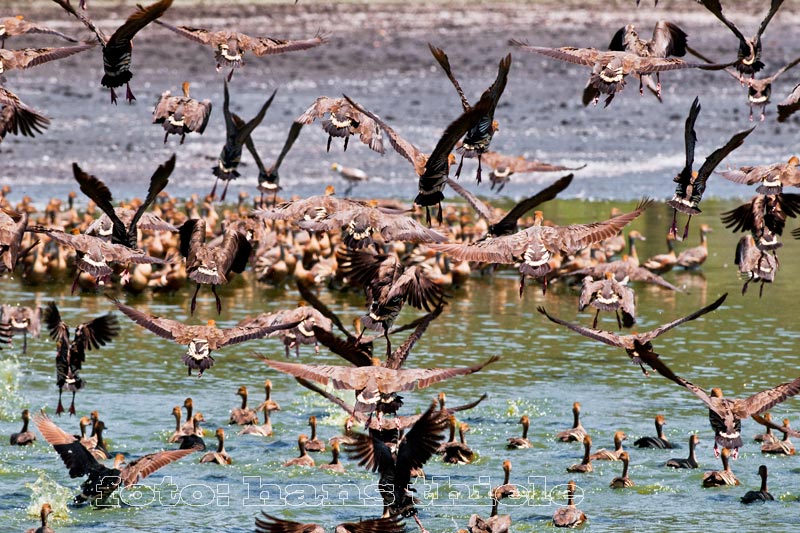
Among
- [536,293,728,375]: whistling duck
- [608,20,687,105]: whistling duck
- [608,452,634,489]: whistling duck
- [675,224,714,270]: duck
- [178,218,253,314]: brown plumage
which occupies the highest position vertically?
[608,20,687,105]: whistling duck

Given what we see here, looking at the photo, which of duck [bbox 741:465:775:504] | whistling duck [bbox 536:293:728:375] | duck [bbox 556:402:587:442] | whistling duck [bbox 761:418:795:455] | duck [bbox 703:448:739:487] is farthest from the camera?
duck [bbox 556:402:587:442]

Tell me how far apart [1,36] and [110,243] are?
7.56 ft

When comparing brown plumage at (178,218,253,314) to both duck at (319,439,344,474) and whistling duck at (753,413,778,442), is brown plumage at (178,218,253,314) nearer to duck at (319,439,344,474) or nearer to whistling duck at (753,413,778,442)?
duck at (319,439,344,474)

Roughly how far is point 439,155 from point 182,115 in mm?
3978

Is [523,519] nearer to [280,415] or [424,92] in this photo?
[280,415]

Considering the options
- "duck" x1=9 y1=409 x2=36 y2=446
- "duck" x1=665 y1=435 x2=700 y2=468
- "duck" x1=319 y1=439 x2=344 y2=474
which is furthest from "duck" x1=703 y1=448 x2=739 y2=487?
"duck" x1=9 y1=409 x2=36 y2=446

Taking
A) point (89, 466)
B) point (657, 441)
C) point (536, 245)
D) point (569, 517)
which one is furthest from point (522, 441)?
point (89, 466)

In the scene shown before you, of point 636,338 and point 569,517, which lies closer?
point 636,338

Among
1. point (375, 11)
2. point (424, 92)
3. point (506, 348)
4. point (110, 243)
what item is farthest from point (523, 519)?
point (375, 11)

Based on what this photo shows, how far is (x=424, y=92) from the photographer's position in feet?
135

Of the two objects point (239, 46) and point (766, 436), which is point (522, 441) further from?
point (239, 46)

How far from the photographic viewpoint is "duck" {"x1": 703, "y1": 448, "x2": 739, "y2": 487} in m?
14.6

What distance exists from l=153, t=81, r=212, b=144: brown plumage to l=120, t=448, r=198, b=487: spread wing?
3227 millimetres

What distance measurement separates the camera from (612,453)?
15.5 meters
